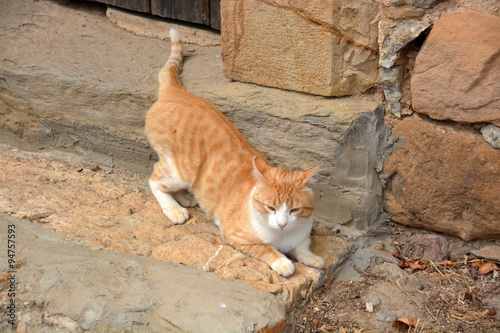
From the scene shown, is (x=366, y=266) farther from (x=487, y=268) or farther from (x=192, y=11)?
(x=192, y=11)

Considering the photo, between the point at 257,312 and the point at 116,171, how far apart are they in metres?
2.16

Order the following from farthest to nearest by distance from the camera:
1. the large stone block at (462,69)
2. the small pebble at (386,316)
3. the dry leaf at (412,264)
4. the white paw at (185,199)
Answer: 1. the white paw at (185,199)
2. the dry leaf at (412,264)
3. the small pebble at (386,316)
4. the large stone block at (462,69)

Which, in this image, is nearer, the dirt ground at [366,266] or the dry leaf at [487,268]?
the dirt ground at [366,266]

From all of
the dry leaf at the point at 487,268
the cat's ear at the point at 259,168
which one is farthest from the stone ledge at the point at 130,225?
the dry leaf at the point at 487,268

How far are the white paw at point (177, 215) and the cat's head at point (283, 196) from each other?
65cm

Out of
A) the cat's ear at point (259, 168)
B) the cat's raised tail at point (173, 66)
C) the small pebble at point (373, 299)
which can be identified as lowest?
the small pebble at point (373, 299)

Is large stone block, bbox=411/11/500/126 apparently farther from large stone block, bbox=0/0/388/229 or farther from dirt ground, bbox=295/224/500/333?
dirt ground, bbox=295/224/500/333

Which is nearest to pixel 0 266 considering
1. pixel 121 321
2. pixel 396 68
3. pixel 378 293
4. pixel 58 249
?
pixel 58 249

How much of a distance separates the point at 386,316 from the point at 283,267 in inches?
25.5

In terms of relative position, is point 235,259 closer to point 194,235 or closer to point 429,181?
point 194,235

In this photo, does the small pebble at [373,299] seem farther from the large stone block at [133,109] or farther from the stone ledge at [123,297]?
the stone ledge at [123,297]

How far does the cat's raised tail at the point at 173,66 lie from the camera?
4.05 metres

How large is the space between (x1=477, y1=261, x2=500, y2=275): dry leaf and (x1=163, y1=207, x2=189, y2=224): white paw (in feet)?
6.36

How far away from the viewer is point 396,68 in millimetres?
3252
